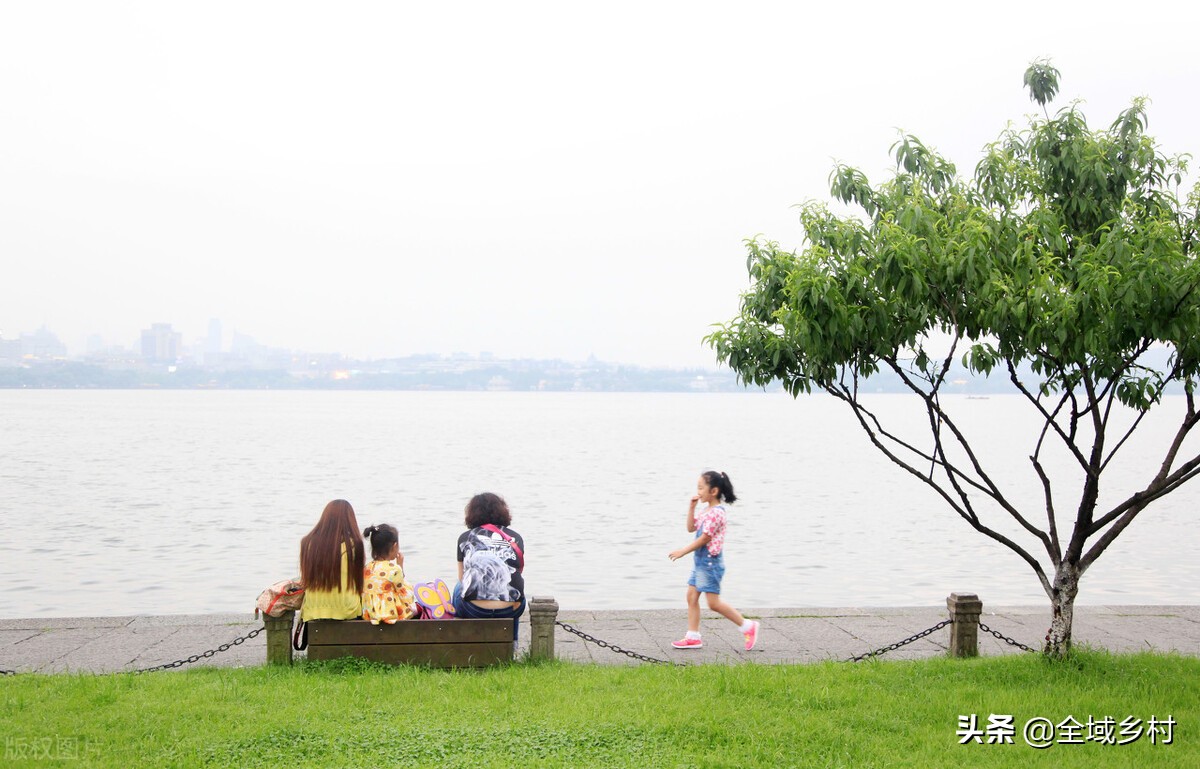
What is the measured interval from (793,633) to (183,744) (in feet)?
20.2

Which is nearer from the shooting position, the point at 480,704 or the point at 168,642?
the point at 480,704

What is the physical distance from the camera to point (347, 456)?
56281mm

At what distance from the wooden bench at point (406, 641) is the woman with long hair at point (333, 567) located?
11 cm

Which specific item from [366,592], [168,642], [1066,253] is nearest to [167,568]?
[168,642]

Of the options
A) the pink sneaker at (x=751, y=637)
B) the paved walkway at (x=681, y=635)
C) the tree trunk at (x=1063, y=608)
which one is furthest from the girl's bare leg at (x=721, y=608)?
the tree trunk at (x=1063, y=608)

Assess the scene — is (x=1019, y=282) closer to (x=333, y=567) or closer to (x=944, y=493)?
(x=944, y=493)

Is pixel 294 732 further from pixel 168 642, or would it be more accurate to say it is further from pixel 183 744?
pixel 168 642

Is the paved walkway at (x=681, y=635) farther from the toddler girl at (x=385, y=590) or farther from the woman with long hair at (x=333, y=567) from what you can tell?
the toddler girl at (x=385, y=590)

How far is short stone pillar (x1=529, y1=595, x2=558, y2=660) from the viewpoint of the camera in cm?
847

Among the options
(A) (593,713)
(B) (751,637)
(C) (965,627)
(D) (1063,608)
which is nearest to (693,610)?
(B) (751,637)

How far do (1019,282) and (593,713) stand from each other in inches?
158

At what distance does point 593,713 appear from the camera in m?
6.91

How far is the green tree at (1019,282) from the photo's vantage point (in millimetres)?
6848

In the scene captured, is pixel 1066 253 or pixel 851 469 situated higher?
pixel 1066 253
